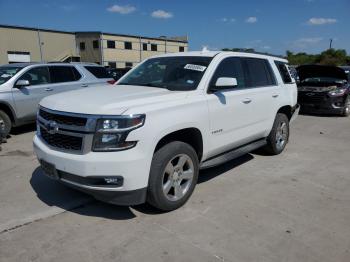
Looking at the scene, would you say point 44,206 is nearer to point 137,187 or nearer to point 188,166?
point 137,187

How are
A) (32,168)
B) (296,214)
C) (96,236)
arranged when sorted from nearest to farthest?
(96,236), (296,214), (32,168)

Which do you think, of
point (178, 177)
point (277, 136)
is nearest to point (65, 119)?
point (178, 177)

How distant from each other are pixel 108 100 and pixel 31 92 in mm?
5271

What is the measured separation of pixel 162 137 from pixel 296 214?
179 centimetres

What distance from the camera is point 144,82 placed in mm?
5008

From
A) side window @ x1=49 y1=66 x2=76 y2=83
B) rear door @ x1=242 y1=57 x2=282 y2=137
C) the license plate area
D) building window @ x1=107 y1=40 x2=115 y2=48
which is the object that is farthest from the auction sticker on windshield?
building window @ x1=107 y1=40 x2=115 y2=48

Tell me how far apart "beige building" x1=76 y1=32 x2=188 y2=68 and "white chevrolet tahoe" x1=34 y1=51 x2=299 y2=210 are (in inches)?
1869

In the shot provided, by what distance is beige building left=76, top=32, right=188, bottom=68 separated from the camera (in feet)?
167

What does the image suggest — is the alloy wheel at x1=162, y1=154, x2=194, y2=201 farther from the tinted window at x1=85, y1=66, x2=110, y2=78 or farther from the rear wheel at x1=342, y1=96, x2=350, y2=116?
the rear wheel at x1=342, y1=96, x2=350, y2=116

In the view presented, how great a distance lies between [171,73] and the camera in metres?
4.89

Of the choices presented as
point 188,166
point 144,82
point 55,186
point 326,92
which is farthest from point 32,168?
point 326,92

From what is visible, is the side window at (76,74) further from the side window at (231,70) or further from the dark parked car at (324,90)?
the dark parked car at (324,90)

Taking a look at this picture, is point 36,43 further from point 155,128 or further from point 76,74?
point 155,128

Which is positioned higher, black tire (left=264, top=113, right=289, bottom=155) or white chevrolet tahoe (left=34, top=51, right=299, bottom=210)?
white chevrolet tahoe (left=34, top=51, right=299, bottom=210)
